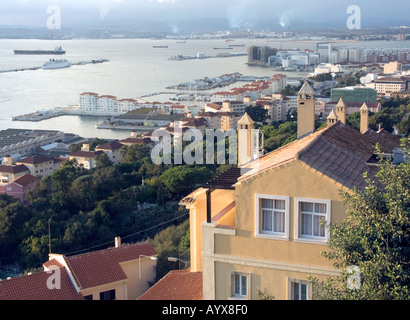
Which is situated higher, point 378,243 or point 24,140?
point 378,243

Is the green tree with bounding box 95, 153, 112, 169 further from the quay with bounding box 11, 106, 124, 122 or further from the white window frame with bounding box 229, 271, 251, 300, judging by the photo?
the quay with bounding box 11, 106, 124, 122

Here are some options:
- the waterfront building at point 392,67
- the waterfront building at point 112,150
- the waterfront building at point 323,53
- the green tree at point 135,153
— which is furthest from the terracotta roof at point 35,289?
the waterfront building at point 323,53

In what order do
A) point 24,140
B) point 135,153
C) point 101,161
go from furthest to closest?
point 24,140
point 135,153
point 101,161

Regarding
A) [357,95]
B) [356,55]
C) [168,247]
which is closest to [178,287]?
[168,247]

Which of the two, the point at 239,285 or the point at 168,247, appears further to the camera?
the point at 168,247

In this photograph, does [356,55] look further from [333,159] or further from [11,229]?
[333,159]

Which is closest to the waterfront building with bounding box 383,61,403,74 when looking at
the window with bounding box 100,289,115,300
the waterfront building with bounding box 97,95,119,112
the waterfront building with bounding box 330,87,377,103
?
the waterfront building with bounding box 330,87,377,103

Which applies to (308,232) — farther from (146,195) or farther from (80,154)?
(80,154)
